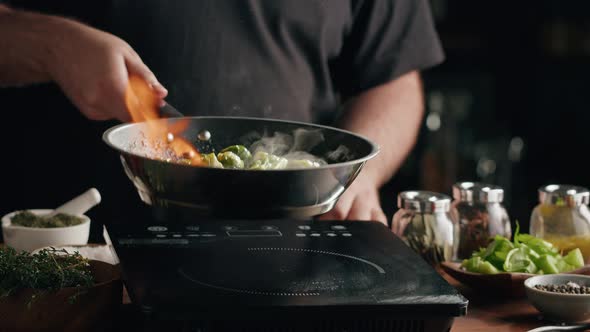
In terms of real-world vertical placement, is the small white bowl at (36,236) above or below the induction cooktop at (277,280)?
below

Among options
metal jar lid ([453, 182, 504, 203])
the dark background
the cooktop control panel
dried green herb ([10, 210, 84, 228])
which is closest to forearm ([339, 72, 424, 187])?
metal jar lid ([453, 182, 504, 203])

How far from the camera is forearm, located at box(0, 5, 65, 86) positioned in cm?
Answer: 160

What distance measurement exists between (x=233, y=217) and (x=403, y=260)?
311mm

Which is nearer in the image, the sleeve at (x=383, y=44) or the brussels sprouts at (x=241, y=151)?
the brussels sprouts at (x=241, y=151)

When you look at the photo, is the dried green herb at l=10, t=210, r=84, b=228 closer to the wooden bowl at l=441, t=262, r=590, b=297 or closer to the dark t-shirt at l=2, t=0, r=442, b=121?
the dark t-shirt at l=2, t=0, r=442, b=121

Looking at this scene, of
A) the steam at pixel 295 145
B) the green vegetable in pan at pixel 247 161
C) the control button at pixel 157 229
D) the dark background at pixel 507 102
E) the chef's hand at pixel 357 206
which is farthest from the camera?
the dark background at pixel 507 102

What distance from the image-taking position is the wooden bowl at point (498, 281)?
1371 millimetres

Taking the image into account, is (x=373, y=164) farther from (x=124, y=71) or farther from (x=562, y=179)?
(x=562, y=179)

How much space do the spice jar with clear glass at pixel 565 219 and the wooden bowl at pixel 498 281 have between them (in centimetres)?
20

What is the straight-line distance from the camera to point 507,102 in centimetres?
388

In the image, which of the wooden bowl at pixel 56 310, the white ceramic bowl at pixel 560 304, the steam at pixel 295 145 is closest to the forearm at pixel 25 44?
the steam at pixel 295 145

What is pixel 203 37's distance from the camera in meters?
1.89

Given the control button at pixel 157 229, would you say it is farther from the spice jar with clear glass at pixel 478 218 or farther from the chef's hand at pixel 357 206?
the spice jar with clear glass at pixel 478 218

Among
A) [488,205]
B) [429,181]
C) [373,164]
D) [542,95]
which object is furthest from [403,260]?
[542,95]
